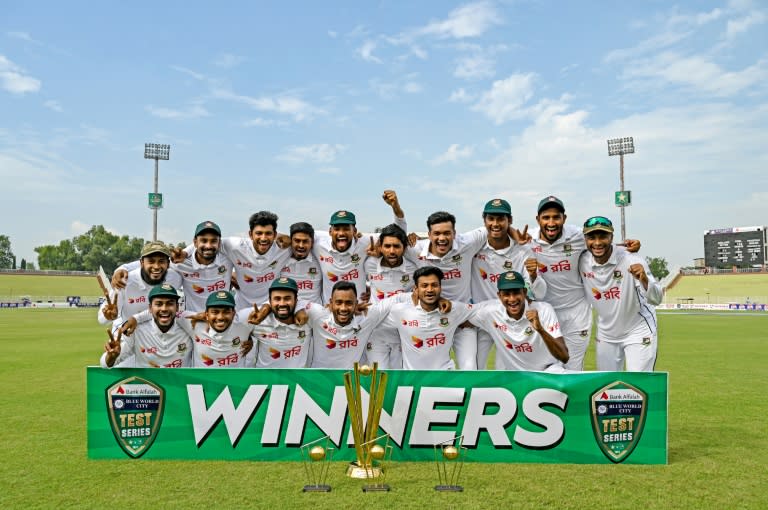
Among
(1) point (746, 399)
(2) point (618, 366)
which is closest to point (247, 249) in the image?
(2) point (618, 366)

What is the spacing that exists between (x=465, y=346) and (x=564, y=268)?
4.80ft

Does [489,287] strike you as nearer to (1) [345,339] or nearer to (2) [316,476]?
(1) [345,339]

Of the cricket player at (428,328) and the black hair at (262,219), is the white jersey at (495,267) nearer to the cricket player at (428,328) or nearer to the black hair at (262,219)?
the cricket player at (428,328)

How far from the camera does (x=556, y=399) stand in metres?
5.08

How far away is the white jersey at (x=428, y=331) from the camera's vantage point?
5945 millimetres

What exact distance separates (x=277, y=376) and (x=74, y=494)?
1762 millimetres

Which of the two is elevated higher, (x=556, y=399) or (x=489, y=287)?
(x=489, y=287)

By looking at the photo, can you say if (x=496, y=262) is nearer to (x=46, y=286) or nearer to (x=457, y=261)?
(x=457, y=261)

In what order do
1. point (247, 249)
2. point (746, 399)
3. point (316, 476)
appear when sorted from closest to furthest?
1. point (316, 476)
2. point (247, 249)
3. point (746, 399)

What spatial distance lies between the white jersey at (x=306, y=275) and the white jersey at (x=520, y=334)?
2.02m

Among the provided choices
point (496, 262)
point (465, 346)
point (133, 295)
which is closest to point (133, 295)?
point (133, 295)

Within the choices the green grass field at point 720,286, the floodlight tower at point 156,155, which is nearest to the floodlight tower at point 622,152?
the green grass field at point 720,286

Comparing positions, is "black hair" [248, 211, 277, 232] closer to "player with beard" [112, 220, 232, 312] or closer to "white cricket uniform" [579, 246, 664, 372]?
"player with beard" [112, 220, 232, 312]

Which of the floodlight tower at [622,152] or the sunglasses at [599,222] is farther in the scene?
the floodlight tower at [622,152]
